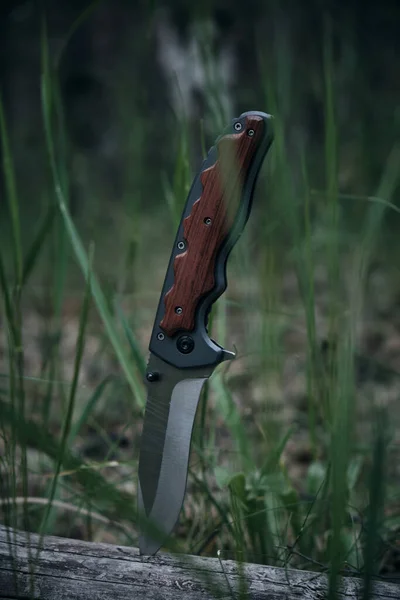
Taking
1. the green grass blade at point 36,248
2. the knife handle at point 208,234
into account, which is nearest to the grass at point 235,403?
the green grass blade at point 36,248

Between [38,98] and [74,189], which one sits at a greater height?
[38,98]

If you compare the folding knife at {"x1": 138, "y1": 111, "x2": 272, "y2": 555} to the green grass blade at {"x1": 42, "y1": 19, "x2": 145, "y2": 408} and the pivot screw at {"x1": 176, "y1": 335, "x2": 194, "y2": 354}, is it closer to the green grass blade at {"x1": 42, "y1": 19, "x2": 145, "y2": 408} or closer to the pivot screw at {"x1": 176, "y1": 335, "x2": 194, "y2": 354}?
the pivot screw at {"x1": 176, "y1": 335, "x2": 194, "y2": 354}

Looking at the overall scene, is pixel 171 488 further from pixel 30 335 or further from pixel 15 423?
pixel 30 335

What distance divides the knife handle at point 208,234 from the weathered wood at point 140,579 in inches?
9.2

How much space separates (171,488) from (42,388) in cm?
86

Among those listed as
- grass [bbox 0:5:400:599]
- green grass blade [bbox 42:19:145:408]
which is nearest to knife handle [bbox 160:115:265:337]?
grass [bbox 0:5:400:599]

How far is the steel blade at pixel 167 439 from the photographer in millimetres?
910

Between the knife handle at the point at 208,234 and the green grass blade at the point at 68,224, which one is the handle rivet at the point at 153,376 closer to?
the knife handle at the point at 208,234

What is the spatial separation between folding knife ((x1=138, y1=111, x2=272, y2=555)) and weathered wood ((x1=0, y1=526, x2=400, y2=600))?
0.04m

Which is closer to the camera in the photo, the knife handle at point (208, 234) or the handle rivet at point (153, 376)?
the knife handle at point (208, 234)

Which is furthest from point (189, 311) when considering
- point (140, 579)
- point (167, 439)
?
point (140, 579)

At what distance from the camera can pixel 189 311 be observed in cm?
88

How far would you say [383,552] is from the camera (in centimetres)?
104

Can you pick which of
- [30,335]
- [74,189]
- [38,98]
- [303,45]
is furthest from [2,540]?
[38,98]
